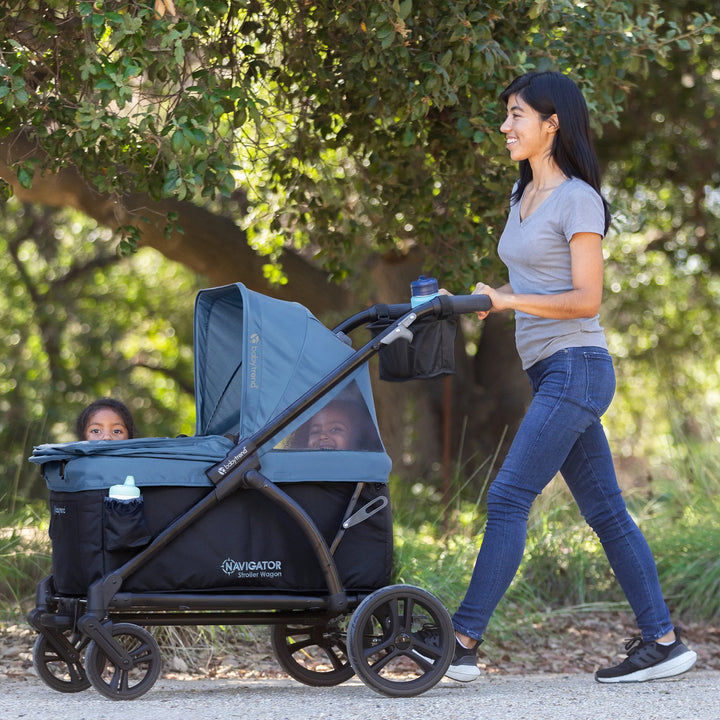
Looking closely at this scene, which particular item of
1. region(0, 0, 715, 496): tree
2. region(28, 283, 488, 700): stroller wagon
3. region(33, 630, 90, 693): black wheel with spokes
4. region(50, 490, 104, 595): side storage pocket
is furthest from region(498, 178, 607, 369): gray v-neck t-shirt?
region(33, 630, 90, 693): black wheel with spokes

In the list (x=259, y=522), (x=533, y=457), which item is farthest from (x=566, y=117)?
(x=259, y=522)

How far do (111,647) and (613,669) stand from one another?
1.70m

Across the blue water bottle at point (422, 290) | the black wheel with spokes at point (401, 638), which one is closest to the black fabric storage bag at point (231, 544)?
the black wheel with spokes at point (401, 638)

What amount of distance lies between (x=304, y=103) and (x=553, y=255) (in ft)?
6.48

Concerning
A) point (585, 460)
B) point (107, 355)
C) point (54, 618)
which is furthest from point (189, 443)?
point (107, 355)

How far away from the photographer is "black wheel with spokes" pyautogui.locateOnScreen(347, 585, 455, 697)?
3.34m

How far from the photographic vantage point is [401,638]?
344 centimetres

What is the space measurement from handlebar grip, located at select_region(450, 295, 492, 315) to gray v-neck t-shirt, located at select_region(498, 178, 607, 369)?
258 millimetres

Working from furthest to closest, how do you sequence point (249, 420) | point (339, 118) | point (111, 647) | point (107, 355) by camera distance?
point (107, 355)
point (339, 118)
point (249, 420)
point (111, 647)

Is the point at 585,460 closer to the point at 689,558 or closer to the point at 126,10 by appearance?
the point at 126,10

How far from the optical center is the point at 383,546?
3.53 metres

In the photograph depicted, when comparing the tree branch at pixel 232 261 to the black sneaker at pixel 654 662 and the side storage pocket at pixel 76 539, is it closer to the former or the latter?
the side storage pocket at pixel 76 539

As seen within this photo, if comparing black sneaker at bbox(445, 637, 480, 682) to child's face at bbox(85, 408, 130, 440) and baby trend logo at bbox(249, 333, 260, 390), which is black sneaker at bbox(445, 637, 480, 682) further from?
child's face at bbox(85, 408, 130, 440)

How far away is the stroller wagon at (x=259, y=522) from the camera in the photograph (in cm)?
323
